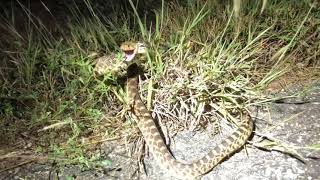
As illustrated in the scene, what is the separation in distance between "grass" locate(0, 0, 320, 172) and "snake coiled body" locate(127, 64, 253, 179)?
0.11 m

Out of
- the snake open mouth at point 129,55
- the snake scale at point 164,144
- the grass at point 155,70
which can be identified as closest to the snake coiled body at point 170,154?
the snake scale at point 164,144

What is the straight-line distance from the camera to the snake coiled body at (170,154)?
11.0 feet

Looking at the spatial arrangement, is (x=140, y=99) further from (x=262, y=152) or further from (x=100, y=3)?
(x=100, y=3)

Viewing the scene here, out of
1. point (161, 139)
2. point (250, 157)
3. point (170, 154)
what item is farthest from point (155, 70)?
point (250, 157)

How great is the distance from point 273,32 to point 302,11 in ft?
1.45

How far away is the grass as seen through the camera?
12.1 feet

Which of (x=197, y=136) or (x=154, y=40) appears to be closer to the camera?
(x=197, y=136)

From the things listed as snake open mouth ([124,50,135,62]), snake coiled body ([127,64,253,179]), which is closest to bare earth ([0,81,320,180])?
snake coiled body ([127,64,253,179])

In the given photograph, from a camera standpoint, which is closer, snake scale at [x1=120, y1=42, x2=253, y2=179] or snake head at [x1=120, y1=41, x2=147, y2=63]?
snake scale at [x1=120, y1=42, x2=253, y2=179]

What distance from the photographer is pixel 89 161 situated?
3.46 metres

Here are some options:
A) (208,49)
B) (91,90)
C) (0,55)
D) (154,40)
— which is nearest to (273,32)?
(208,49)

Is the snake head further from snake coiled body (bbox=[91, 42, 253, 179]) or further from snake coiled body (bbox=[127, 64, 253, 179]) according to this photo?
snake coiled body (bbox=[127, 64, 253, 179])

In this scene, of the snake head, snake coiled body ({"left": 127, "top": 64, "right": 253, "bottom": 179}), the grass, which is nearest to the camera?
snake coiled body ({"left": 127, "top": 64, "right": 253, "bottom": 179})

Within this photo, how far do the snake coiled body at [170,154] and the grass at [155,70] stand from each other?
0.36 feet
